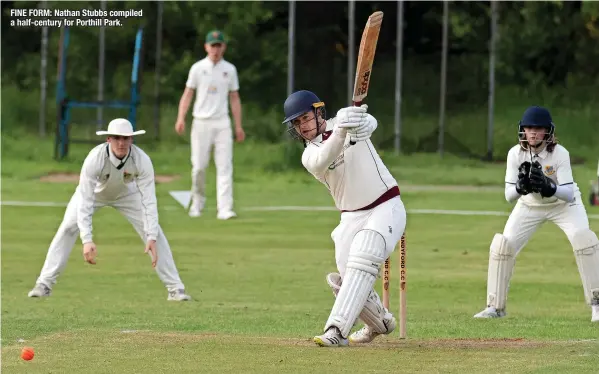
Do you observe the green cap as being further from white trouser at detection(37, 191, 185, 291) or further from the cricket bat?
the cricket bat

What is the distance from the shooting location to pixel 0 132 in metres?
28.7

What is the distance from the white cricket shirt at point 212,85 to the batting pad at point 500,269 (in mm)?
8239

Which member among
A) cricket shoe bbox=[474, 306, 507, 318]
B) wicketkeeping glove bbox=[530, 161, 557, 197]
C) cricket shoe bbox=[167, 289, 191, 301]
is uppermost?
wicketkeeping glove bbox=[530, 161, 557, 197]

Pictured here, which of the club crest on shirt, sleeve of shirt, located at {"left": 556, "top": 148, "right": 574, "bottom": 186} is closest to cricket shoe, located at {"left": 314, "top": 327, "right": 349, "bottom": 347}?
sleeve of shirt, located at {"left": 556, "top": 148, "right": 574, "bottom": 186}

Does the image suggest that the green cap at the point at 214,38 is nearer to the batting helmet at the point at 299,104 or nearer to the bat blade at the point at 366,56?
the bat blade at the point at 366,56

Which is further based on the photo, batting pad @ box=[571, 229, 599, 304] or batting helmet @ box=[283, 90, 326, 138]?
batting pad @ box=[571, 229, 599, 304]

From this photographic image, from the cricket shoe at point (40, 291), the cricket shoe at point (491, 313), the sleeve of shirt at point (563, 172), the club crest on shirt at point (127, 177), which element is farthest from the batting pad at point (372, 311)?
the cricket shoe at point (40, 291)

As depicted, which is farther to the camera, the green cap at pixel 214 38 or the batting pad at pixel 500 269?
the green cap at pixel 214 38

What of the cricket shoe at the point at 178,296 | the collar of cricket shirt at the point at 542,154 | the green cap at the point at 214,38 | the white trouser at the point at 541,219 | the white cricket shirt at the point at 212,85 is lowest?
the cricket shoe at the point at 178,296

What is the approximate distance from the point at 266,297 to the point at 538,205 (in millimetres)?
2920

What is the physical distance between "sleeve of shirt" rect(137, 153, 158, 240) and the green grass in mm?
668

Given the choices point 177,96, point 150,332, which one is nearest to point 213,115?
point 150,332

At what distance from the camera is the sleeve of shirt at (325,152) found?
8.64 m

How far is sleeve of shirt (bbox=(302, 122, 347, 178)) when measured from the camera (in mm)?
8641
